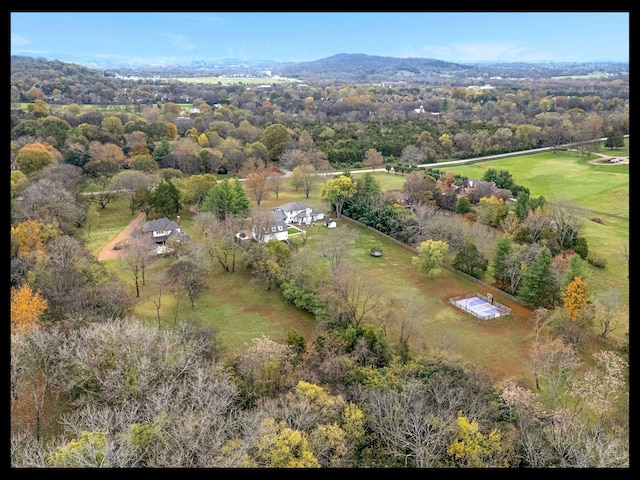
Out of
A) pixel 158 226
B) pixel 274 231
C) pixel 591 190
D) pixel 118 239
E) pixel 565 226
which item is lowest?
pixel 118 239

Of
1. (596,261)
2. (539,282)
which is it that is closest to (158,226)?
(539,282)

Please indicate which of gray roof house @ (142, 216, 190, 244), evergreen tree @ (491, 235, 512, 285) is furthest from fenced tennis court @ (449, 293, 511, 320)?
gray roof house @ (142, 216, 190, 244)

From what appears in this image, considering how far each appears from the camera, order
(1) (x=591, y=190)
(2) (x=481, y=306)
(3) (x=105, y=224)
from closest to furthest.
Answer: (2) (x=481, y=306)
(3) (x=105, y=224)
(1) (x=591, y=190)

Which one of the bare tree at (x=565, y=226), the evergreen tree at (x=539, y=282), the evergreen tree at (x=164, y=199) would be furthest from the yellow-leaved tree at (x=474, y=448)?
the evergreen tree at (x=164, y=199)

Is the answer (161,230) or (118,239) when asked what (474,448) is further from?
(118,239)

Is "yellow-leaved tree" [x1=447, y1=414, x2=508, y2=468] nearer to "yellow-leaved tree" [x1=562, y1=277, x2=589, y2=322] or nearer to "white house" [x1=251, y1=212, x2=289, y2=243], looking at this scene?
"yellow-leaved tree" [x1=562, y1=277, x2=589, y2=322]

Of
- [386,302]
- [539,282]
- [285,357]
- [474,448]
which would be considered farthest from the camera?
[386,302]

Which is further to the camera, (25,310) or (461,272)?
(461,272)

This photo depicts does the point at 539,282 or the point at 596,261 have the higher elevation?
the point at 596,261

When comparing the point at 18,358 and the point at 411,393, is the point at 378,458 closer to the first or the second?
the point at 411,393
